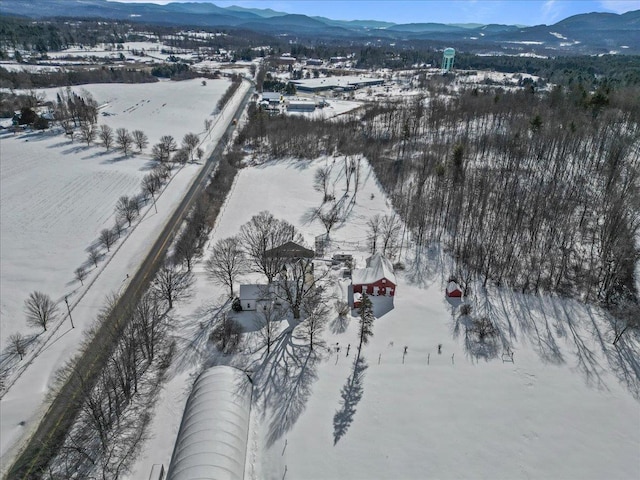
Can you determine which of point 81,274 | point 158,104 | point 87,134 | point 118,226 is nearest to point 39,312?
point 81,274

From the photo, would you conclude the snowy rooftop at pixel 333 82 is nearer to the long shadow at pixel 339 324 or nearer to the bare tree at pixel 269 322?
the bare tree at pixel 269 322

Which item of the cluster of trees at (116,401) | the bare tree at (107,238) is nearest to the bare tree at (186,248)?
the bare tree at (107,238)

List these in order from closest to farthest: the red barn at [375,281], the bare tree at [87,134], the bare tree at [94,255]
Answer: the red barn at [375,281] < the bare tree at [94,255] < the bare tree at [87,134]

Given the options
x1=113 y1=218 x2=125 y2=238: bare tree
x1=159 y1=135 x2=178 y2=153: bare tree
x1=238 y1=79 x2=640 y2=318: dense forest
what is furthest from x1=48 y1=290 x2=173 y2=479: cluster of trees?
x1=159 y1=135 x2=178 y2=153: bare tree

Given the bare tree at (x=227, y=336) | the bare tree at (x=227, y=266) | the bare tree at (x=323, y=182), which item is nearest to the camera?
the bare tree at (x=227, y=336)

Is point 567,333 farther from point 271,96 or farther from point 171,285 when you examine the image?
point 271,96

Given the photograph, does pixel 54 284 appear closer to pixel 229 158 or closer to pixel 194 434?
pixel 194 434
